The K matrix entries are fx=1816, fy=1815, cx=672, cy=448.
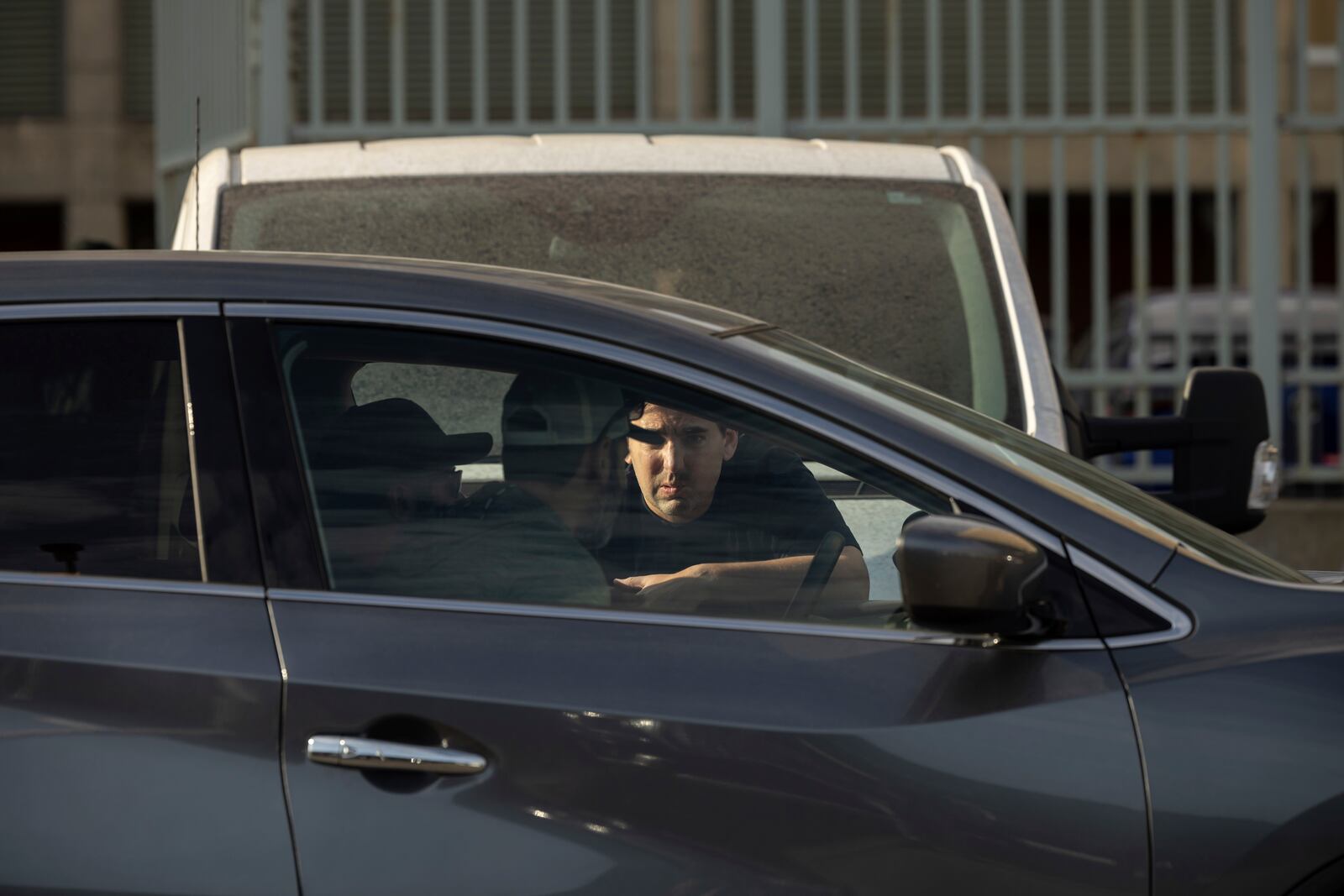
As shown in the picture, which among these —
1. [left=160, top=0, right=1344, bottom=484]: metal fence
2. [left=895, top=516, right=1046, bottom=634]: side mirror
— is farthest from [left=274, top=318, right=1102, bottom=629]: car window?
[left=160, top=0, right=1344, bottom=484]: metal fence

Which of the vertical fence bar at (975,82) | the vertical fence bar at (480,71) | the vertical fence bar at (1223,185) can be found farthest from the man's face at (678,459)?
the vertical fence bar at (1223,185)

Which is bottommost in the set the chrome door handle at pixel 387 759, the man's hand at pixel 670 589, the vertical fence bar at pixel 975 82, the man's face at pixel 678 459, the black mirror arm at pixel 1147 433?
the chrome door handle at pixel 387 759

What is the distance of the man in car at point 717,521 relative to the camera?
7.64 feet

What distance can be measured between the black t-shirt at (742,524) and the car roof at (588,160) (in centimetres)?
208

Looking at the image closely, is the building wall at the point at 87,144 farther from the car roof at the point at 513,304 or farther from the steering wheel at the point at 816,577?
the steering wheel at the point at 816,577

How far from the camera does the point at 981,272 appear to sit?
162 inches

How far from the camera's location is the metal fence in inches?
285

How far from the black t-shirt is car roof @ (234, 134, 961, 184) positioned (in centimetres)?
208

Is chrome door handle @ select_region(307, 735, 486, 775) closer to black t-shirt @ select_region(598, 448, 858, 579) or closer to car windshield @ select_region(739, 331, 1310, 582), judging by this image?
black t-shirt @ select_region(598, 448, 858, 579)

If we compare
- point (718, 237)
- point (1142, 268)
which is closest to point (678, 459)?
point (718, 237)

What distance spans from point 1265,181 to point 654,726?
6.61 meters

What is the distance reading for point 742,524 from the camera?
2361mm

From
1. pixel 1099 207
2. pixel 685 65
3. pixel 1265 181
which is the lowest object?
pixel 1099 207

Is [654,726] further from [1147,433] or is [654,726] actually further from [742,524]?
[1147,433]
